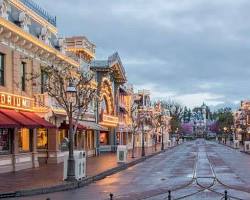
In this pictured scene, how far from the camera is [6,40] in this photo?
107 feet

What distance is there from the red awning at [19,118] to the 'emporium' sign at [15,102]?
13.2 inches

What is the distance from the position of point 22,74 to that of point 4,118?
6.44 m

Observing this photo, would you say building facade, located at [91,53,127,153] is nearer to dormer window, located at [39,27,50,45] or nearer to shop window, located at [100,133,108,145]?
shop window, located at [100,133,108,145]

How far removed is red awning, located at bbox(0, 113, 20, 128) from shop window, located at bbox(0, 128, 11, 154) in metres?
2.28

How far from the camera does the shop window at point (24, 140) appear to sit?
35.0 metres

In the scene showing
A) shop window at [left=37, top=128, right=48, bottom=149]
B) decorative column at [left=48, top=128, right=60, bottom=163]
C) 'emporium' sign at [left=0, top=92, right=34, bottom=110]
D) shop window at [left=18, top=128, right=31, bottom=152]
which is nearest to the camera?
'emporium' sign at [left=0, top=92, right=34, bottom=110]

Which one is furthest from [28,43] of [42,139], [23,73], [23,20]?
[42,139]

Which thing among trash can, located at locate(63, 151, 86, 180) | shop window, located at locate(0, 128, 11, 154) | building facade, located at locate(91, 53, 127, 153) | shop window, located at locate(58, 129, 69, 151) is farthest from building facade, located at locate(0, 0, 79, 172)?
building facade, located at locate(91, 53, 127, 153)

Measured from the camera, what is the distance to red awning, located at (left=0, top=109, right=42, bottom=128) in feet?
101

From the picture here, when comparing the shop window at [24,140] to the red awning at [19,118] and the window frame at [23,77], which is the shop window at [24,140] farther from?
the window frame at [23,77]

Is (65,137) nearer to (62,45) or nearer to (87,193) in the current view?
(62,45)

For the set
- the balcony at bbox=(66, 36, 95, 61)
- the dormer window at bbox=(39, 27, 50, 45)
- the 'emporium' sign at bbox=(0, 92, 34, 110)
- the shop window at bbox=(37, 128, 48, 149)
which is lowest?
the shop window at bbox=(37, 128, 48, 149)

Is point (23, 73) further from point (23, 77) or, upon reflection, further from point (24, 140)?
point (24, 140)

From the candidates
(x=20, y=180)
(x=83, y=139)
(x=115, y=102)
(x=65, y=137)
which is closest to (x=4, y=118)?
(x=20, y=180)
